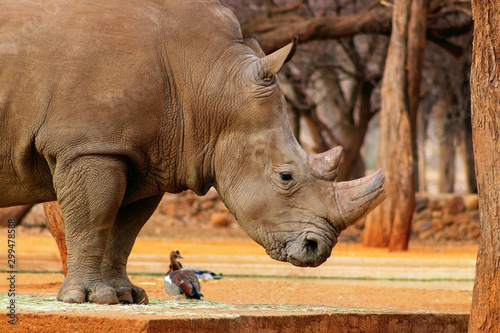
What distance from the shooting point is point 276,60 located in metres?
5.85

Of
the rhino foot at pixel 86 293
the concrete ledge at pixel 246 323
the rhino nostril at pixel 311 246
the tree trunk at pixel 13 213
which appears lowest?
the tree trunk at pixel 13 213

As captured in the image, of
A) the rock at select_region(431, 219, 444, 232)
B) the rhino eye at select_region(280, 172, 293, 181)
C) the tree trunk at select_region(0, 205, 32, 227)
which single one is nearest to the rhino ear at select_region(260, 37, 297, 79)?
the rhino eye at select_region(280, 172, 293, 181)

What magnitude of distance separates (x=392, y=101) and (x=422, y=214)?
425 cm

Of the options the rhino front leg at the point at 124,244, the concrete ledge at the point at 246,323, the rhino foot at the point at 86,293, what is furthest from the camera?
the rhino front leg at the point at 124,244

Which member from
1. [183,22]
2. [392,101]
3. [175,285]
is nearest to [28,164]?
[183,22]

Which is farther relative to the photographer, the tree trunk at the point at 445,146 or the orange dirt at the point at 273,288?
the tree trunk at the point at 445,146

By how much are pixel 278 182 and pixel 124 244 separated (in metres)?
1.28

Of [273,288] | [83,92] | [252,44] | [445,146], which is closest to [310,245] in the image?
[252,44]

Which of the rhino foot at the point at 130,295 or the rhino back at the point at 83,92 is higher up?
the rhino back at the point at 83,92

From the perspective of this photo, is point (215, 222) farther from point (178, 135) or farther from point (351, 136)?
point (178, 135)

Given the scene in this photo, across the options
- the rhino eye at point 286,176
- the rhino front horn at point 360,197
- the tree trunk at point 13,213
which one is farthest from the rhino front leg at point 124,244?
the tree trunk at point 13,213

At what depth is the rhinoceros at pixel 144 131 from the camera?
5.61m

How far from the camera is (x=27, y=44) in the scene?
18.7ft

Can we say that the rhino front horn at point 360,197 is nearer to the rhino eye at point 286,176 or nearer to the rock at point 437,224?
the rhino eye at point 286,176
